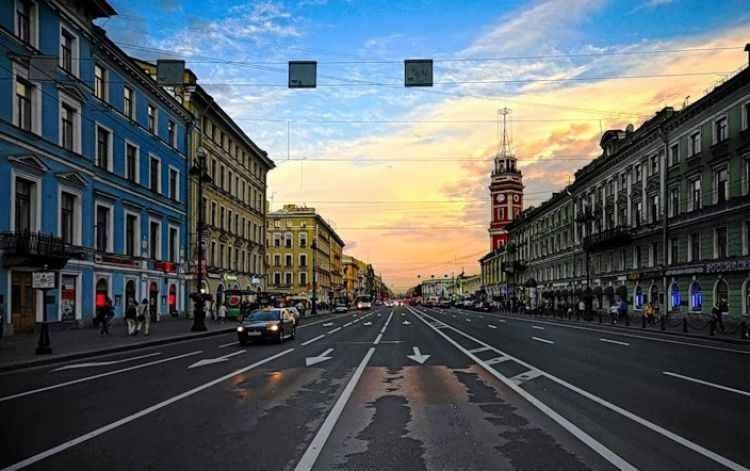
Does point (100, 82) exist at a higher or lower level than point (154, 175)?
higher

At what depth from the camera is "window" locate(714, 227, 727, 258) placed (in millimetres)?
38844

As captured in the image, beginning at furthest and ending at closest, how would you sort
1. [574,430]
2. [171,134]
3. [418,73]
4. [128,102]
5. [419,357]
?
[171,134] → [128,102] → [419,357] → [418,73] → [574,430]

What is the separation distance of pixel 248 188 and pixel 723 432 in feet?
220

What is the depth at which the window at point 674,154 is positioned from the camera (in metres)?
45.4

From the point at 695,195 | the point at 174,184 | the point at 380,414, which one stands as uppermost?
the point at 174,184

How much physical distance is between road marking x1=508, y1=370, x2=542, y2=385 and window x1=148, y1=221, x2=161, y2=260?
35.6 meters

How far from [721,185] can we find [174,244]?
123ft

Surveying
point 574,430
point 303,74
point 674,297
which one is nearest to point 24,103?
point 303,74

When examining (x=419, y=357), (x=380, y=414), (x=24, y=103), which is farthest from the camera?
(x=24, y=103)

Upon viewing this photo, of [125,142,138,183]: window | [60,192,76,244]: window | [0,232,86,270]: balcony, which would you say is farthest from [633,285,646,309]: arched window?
[0,232,86,270]: balcony

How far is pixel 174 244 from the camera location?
167 feet

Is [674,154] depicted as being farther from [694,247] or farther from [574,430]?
[574,430]

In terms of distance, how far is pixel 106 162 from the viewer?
3844 cm

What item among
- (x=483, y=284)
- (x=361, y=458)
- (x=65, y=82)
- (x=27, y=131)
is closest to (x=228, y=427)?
(x=361, y=458)
